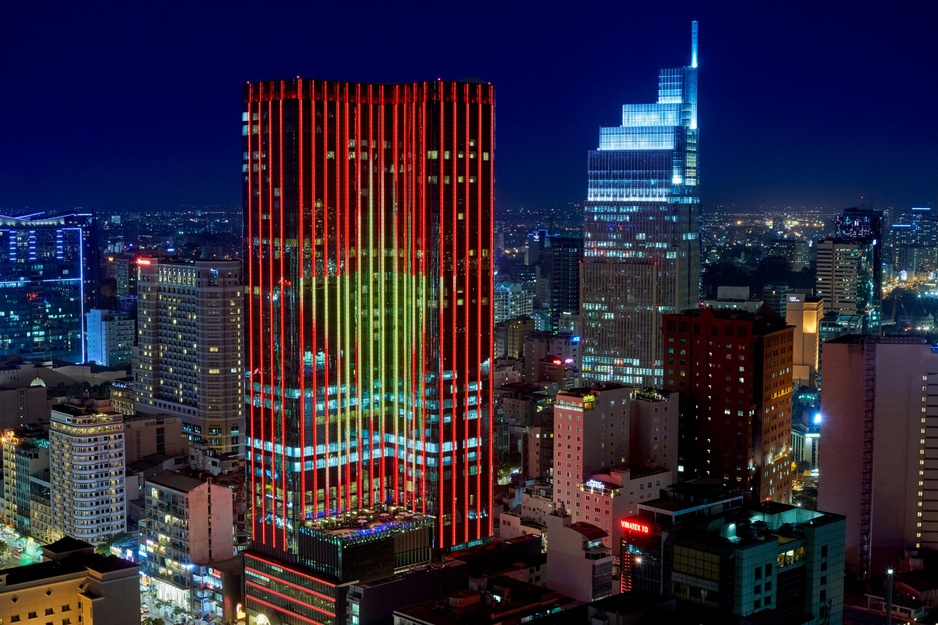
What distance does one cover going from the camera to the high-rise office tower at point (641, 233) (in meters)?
70.5

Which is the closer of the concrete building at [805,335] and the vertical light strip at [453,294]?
the vertical light strip at [453,294]

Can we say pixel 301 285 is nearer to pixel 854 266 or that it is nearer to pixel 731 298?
pixel 731 298

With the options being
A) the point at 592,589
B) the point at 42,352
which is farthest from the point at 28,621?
Result: the point at 42,352

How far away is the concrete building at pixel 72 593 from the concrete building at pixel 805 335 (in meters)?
50.0

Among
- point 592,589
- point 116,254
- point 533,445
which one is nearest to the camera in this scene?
point 592,589

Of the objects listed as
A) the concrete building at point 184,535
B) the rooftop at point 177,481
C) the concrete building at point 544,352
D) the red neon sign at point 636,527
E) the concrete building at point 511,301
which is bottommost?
the concrete building at point 184,535

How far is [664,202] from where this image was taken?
232 ft

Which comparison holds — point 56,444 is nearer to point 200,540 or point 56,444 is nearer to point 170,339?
point 200,540

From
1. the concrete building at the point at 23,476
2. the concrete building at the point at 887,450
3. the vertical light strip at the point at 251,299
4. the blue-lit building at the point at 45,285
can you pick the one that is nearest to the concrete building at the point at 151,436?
the concrete building at the point at 23,476

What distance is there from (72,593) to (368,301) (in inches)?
653

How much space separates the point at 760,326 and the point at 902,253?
158 feet

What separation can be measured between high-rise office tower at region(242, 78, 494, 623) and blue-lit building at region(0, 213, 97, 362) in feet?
187

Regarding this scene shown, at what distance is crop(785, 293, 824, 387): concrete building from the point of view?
77188 mm

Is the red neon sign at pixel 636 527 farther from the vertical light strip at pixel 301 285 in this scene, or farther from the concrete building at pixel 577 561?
the vertical light strip at pixel 301 285
